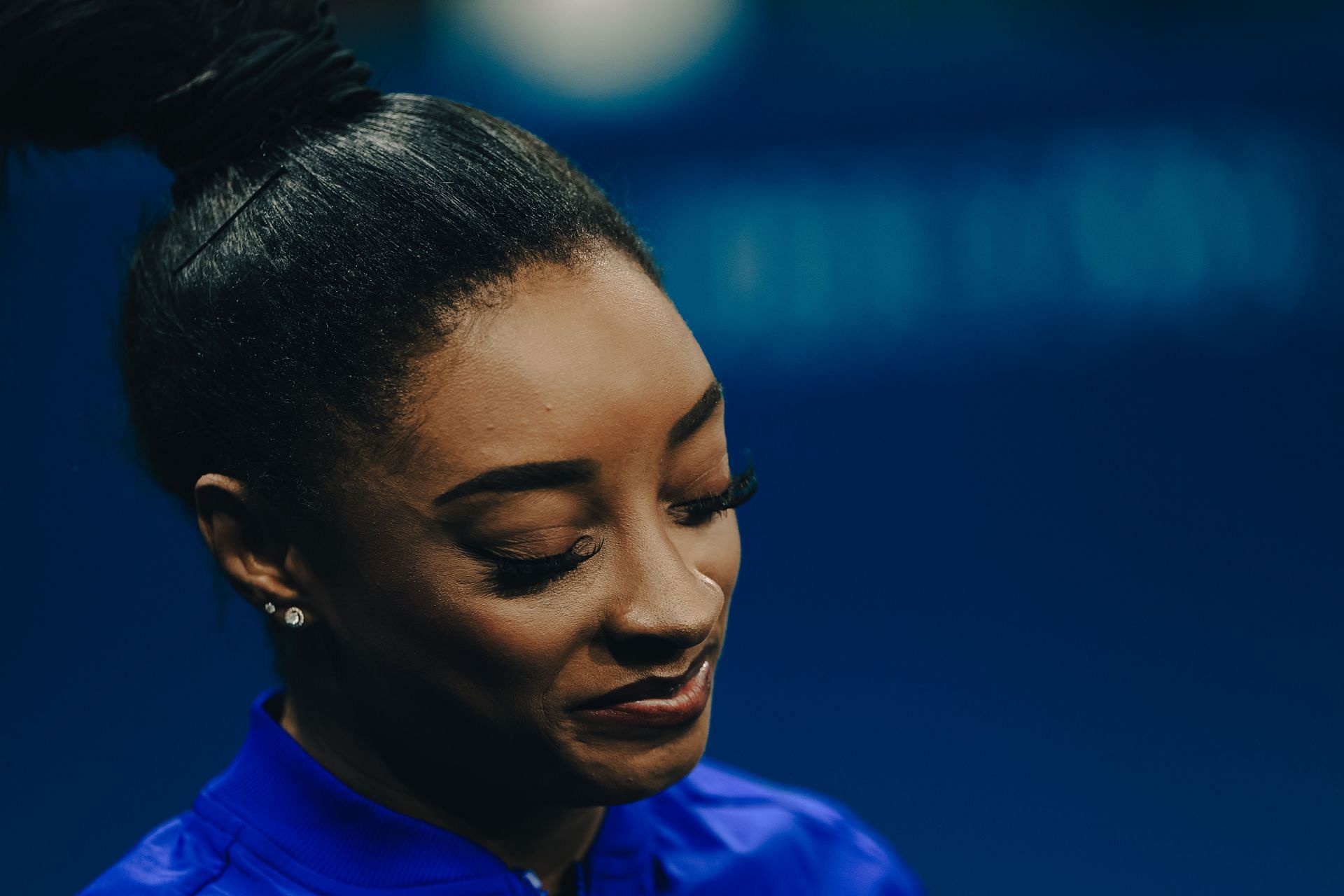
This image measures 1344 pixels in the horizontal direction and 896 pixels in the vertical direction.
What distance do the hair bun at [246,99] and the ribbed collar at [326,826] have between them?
0.37 meters

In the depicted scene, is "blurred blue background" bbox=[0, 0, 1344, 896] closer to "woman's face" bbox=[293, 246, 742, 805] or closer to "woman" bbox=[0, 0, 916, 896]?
"woman" bbox=[0, 0, 916, 896]

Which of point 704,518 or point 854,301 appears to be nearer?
point 704,518

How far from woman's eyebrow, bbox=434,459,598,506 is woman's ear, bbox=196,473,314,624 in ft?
0.41

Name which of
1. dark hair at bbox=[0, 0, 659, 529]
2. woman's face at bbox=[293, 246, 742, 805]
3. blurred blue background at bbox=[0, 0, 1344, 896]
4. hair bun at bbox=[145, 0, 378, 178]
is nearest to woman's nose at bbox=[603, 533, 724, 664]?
woman's face at bbox=[293, 246, 742, 805]

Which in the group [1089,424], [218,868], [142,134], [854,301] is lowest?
[218,868]

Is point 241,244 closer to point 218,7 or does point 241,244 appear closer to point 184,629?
point 218,7

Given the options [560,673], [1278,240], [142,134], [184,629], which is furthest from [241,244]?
[1278,240]

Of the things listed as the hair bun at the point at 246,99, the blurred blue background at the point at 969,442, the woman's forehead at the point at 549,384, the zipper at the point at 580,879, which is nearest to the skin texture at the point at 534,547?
the woman's forehead at the point at 549,384

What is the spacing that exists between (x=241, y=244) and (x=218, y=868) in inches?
14.9

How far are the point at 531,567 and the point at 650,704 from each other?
0.35 feet

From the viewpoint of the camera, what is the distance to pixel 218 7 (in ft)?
2.66

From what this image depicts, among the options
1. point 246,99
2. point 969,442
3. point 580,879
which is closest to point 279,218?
point 246,99

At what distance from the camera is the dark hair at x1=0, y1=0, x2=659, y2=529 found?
27.0 inches

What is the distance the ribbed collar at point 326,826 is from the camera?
76 cm
